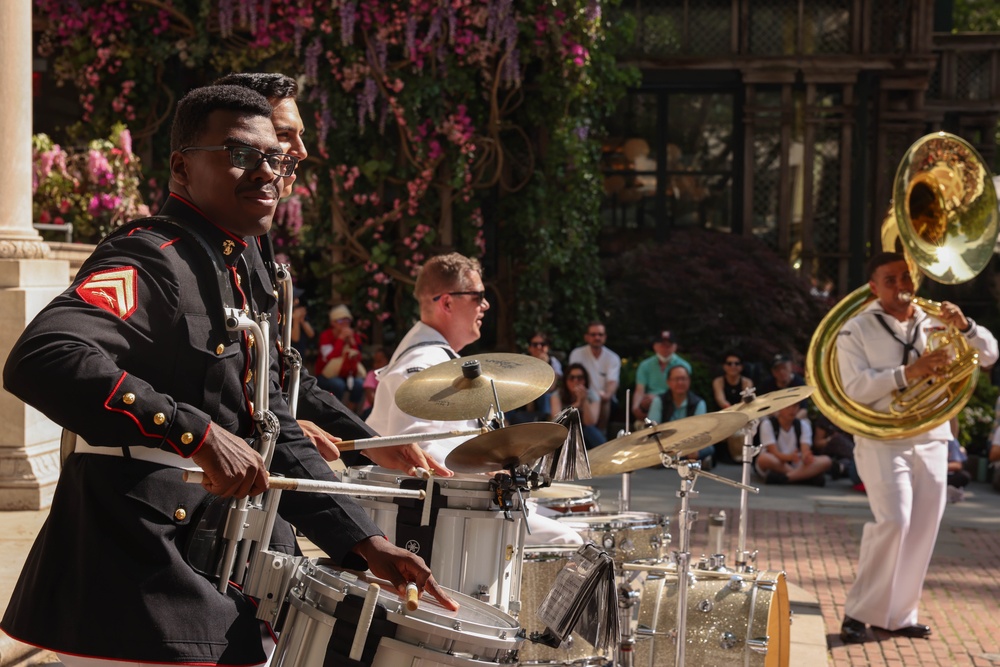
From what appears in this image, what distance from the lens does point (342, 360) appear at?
42.0ft

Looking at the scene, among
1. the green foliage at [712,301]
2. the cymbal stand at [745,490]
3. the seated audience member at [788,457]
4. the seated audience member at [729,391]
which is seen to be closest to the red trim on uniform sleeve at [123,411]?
the cymbal stand at [745,490]

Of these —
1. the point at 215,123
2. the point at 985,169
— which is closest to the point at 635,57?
the point at 985,169

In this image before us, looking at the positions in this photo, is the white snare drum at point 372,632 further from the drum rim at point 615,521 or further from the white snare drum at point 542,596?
the drum rim at point 615,521

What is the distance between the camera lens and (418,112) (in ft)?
44.0

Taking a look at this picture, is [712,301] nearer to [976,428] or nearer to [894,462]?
[976,428]

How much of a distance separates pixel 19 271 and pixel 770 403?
3917 mm

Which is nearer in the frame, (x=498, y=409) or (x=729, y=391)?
(x=498, y=409)

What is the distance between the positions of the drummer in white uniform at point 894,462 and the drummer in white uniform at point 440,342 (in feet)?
6.64

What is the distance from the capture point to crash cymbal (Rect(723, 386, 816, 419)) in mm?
4812

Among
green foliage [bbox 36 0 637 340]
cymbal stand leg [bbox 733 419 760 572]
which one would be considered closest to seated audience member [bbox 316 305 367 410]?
green foliage [bbox 36 0 637 340]

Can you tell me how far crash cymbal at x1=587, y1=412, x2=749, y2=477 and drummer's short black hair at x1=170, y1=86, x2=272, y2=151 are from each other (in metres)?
2.20

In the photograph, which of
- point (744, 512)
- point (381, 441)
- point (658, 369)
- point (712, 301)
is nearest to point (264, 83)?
point (381, 441)

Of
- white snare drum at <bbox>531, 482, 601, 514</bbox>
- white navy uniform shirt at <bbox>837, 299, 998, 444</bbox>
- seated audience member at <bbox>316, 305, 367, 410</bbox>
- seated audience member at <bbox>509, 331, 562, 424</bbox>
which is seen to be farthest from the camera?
seated audience member at <bbox>316, 305, 367, 410</bbox>

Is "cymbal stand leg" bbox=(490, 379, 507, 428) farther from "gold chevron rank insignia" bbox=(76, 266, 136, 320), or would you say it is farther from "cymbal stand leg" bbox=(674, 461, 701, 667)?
"gold chevron rank insignia" bbox=(76, 266, 136, 320)
